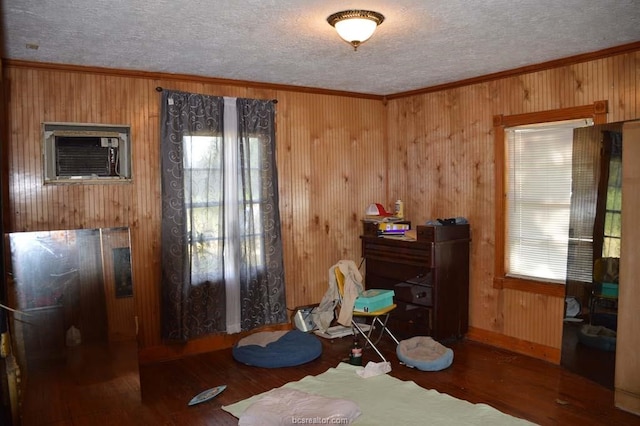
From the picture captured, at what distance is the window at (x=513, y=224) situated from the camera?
4.30 metres

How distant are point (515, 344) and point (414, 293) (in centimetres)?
99

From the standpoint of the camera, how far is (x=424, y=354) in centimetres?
421

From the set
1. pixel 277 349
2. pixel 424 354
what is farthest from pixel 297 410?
pixel 424 354

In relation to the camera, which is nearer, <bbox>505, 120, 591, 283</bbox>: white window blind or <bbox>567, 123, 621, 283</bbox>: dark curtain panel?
<bbox>567, 123, 621, 283</bbox>: dark curtain panel

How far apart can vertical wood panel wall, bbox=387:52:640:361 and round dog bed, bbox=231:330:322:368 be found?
5.40 ft

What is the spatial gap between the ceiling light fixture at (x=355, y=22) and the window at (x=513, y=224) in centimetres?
199

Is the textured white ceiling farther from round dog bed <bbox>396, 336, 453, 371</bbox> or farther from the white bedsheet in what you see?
the white bedsheet

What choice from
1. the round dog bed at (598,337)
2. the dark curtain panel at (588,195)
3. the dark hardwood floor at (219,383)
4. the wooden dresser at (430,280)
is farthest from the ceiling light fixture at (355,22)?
the round dog bed at (598,337)

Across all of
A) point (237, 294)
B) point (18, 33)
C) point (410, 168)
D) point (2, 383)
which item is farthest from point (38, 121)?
point (410, 168)

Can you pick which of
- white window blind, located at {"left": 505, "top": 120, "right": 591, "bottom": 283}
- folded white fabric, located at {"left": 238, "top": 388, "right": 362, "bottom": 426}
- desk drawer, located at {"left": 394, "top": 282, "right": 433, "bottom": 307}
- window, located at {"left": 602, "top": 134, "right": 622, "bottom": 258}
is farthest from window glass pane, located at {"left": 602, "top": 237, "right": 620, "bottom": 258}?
folded white fabric, located at {"left": 238, "top": 388, "right": 362, "bottom": 426}

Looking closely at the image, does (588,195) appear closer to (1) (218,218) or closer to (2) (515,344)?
(2) (515,344)

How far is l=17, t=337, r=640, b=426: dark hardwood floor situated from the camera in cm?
316

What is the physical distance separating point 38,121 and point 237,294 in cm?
215

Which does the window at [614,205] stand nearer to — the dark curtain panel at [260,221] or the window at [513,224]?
the window at [513,224]
